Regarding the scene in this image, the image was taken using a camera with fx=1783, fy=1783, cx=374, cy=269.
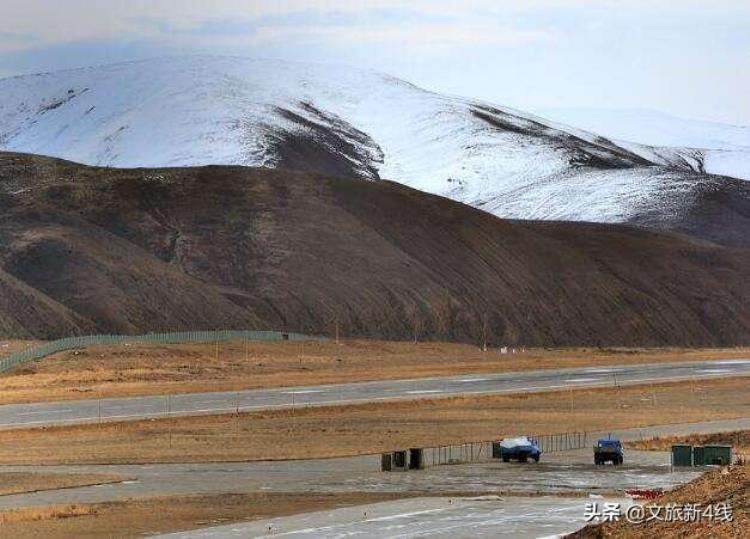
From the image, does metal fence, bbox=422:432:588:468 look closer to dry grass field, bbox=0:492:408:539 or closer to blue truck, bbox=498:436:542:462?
blue truck, bbox=498:436:542:462

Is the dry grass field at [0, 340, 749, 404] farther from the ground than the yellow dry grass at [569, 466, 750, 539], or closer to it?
farther from the ground

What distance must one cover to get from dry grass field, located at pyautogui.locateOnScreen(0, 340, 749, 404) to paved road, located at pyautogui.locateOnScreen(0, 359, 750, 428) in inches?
184

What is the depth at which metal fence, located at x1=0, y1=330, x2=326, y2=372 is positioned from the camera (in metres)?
119

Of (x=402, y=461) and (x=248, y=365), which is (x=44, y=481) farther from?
(x=248, y=365)

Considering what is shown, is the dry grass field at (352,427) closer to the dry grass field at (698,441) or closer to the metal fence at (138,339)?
the dry grass field at (698,441)

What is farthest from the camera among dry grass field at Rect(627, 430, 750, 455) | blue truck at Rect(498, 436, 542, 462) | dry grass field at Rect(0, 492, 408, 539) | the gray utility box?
dry grass field at Rect(627, 430, 750, 455)

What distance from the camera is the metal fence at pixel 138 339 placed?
4690 inches

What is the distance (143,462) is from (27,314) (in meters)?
89.7

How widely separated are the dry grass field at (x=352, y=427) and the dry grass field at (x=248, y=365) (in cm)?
1847

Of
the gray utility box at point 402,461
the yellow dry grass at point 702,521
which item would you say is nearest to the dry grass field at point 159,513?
the gray utility box at point 402,461

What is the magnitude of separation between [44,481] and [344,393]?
44322 millimetres

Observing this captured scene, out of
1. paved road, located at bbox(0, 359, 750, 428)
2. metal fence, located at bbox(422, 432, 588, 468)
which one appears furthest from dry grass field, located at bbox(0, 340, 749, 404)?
metal fence, located at bbox(422, 432, 588, 468)

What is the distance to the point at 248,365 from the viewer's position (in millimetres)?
125312

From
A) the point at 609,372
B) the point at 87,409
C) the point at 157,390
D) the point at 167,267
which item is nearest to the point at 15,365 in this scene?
the point at 157,390
